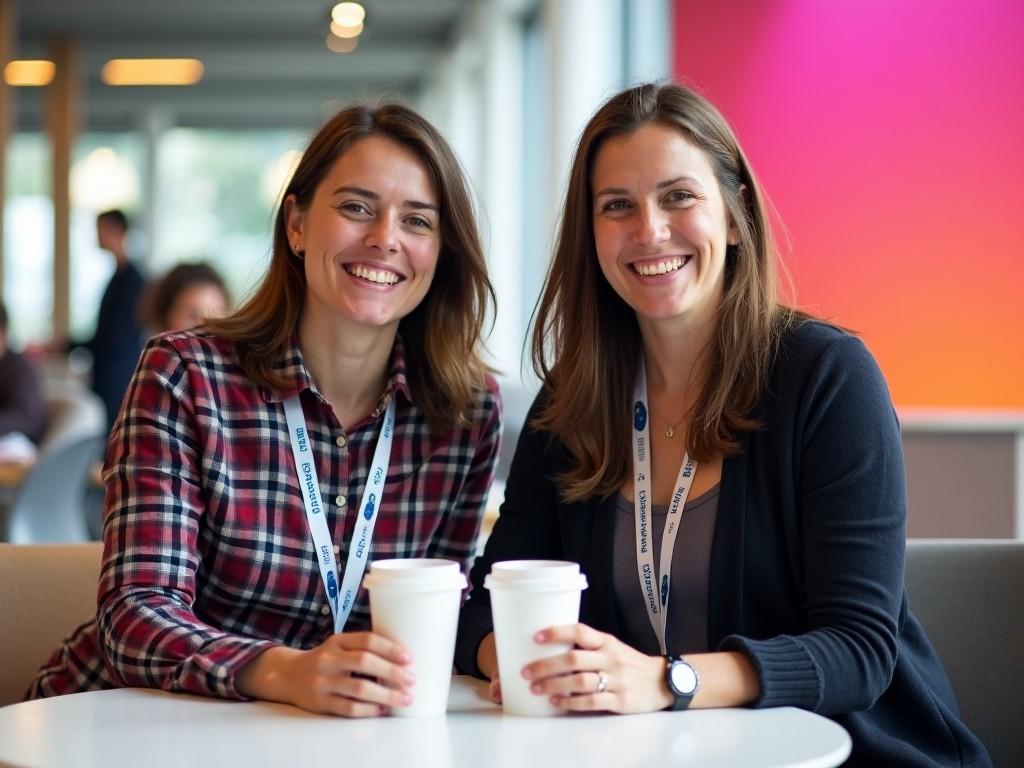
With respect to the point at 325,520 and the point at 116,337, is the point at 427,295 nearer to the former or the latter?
the point at 325,520

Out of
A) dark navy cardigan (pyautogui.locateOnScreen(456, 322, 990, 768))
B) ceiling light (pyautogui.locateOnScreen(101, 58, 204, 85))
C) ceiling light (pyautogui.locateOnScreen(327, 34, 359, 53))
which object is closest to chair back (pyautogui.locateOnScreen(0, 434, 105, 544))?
dark navy cardigan (pyautogui.locateOnScreen(456, 322, 990, 768))

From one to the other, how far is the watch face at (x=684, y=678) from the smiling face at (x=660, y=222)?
591 millimetres

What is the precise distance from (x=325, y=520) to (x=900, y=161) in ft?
10.1

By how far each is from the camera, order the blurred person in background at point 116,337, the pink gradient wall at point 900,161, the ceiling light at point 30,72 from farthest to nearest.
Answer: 1. the ceiling light at point 30,72
2. the blurred person in background at point 116,337
3. the pink gradient wall at point 900,161

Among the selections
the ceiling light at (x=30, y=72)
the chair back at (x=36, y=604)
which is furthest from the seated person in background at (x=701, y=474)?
the ceiling light at (x=30, y=72)

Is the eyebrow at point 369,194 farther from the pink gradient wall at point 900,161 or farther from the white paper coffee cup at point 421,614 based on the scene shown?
the pink gradient wall at point 900,161

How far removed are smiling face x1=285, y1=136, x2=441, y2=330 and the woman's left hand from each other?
790 millimetres

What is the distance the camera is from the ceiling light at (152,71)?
12922mm

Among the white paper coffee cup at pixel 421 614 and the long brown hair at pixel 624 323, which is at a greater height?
the long brown hair at pixel 624 323

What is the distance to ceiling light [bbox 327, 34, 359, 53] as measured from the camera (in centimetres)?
1115

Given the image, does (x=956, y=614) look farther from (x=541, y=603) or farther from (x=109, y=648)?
(x=109, y=648)

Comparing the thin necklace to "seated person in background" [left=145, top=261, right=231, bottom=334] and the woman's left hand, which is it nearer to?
the woman's left hand

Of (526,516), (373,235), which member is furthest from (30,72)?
(526,516)

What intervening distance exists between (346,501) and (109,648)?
0.43 meters
